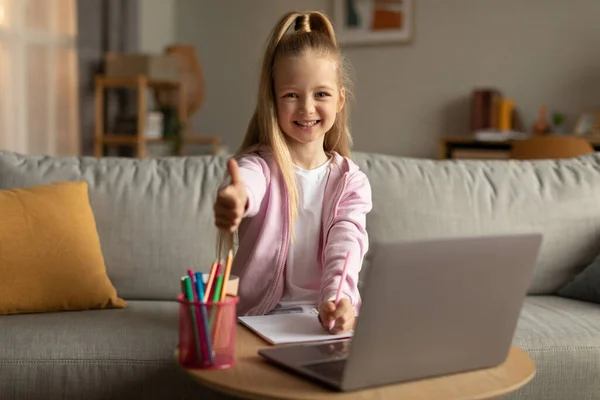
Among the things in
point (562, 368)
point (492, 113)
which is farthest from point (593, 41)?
point (562, 368)

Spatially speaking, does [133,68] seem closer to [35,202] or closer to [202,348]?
[35,202]

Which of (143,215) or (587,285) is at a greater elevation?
(143,215)

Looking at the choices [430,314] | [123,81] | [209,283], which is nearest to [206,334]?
[209,283]

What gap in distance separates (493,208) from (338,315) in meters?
1.05

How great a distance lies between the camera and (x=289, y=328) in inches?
53.9

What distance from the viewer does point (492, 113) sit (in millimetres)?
4645

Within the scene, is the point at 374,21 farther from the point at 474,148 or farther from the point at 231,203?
the point at 231,203

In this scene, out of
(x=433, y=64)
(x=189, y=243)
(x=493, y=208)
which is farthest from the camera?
(x=433, y=64)

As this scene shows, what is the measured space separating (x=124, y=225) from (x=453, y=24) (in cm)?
330

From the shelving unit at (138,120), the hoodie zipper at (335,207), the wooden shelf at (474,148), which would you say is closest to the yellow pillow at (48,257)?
the hoodie zipper at (335,207)

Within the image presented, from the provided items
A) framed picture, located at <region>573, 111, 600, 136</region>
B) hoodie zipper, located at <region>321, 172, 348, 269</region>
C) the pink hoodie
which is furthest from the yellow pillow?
framed picture, located at <region>573, 111, 600, 136</region>

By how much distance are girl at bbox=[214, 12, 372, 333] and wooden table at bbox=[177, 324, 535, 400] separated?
15.6 inches

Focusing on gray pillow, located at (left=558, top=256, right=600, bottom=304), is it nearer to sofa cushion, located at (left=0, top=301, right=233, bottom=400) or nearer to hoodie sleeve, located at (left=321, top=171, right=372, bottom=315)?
hoodie sleeve, located at (left=321, top=171, right=372, bottom=315)

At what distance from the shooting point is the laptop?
3.51 ft
